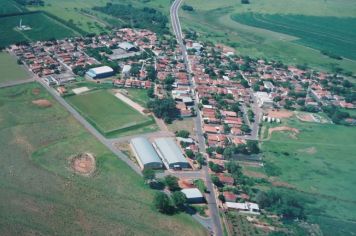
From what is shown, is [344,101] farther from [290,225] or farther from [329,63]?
[290,225]

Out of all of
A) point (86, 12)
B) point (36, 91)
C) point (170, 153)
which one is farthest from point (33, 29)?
point (170, 153)

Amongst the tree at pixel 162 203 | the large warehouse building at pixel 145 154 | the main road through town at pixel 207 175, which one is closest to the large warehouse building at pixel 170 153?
the large warehouse building at pixel 145 154

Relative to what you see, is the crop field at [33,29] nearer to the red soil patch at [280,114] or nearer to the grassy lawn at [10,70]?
the grassy lawn at [10,70]

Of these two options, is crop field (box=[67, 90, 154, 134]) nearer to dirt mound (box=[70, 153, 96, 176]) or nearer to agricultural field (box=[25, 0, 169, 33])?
dirt mound (box=[70, 153, 96, 176])

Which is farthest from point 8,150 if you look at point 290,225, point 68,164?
point 290,225

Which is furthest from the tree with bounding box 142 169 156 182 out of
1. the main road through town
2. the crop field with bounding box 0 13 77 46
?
the crop field with bounding box 0 13 77 46
